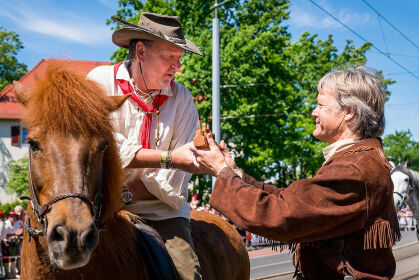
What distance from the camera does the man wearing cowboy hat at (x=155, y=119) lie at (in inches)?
142

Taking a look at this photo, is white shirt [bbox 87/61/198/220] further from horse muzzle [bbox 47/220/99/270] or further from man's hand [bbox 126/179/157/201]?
horse muzzle [bbox 47/220/99/270]

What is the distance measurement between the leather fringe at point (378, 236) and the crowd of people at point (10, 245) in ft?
41.1

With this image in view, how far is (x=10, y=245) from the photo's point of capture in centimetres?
1380

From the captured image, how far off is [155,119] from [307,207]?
1.65m

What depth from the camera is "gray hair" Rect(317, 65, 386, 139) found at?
2725 millimetres

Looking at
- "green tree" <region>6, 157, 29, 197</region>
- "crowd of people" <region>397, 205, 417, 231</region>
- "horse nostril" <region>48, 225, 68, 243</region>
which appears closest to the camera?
"horse nostril" <region>48, 225, 68, 243</region>

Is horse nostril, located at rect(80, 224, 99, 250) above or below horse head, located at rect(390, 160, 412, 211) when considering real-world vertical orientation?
above

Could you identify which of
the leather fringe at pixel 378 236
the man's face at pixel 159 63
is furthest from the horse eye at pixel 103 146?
the leather fringe at pixel 378 236

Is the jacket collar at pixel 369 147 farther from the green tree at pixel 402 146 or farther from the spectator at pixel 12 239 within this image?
the green tree at pixel 402 146

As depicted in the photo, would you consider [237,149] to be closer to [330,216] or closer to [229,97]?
[229,97]

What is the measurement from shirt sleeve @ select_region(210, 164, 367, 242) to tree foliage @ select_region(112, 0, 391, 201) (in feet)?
63.5

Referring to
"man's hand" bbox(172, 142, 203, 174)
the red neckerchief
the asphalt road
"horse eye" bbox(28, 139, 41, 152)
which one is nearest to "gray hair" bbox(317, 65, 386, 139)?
"man's hand" bbox(172, 142, 203, 174)

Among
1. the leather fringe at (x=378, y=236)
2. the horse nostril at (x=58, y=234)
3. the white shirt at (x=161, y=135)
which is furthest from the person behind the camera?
the white shirt at (x=161, y=135)

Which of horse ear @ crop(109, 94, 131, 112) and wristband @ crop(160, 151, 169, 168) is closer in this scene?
horse ear @ crop(109, 94, 131, 112)
